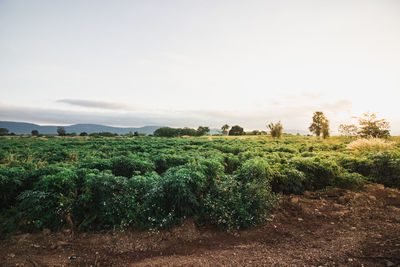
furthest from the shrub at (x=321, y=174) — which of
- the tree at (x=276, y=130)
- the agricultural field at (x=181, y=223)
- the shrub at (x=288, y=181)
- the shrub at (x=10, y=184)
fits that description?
the tree at (x=276, y=130)

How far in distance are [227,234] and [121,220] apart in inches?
105

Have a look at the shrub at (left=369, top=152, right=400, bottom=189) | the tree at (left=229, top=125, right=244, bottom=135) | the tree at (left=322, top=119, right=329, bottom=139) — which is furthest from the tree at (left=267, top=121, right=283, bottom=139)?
the tree at (left=229, top=125, right=244, bottom=135)

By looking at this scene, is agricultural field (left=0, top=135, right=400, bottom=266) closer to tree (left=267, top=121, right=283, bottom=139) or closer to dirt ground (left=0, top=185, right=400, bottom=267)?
dirt ground (left=0, top=185, right=400, bottom=267)

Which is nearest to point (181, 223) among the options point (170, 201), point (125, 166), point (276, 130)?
point (170, 201)

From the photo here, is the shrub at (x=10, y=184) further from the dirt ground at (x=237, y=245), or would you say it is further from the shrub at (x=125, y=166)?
the shrub at (x=125, y=166)

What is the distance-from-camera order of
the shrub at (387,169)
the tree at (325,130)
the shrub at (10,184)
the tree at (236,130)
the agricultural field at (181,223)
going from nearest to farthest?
the agricultural field at (181,223) → the shrub at (10,184) → the shrub at (387,169) → the tree at (325,130) → the tree at (236,130)

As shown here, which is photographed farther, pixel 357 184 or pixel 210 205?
pixel 357 184

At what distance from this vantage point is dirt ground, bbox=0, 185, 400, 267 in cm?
363

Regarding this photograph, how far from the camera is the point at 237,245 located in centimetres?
421

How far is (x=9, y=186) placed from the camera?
17.0 ft

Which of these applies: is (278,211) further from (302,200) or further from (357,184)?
(357,184)

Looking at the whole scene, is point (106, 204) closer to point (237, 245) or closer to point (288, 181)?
point (237, 245)

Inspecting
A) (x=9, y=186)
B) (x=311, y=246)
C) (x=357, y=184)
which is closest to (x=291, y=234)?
(x=311, y=246)

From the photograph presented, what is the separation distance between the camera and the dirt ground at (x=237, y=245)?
3629 millimetres
